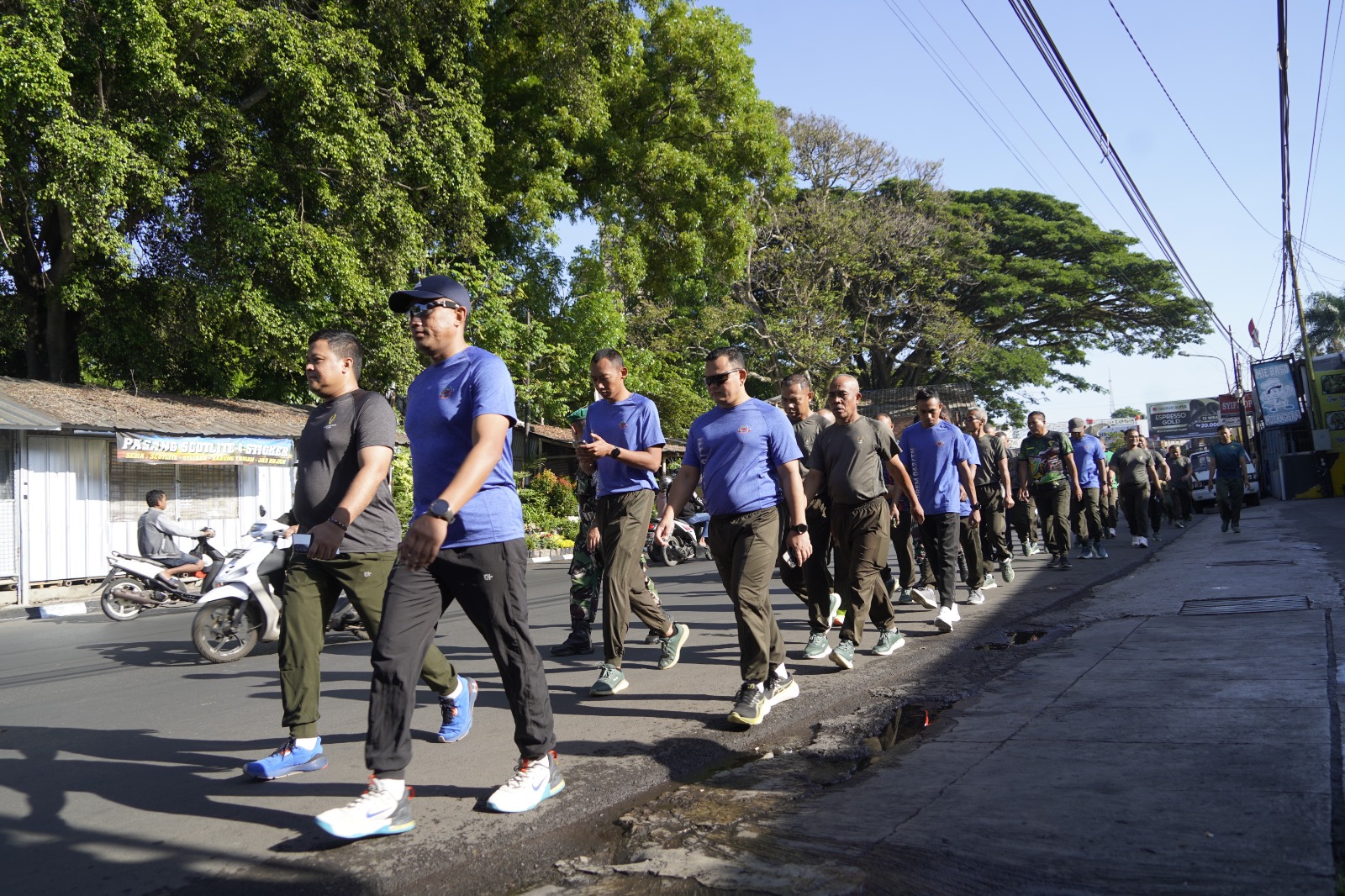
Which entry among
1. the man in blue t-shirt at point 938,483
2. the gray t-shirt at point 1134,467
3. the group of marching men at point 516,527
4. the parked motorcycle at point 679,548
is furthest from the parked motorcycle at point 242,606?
the gray t-shirt at point 1134,467

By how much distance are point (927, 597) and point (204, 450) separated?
474 inches

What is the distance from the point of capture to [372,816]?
3281 millimetres

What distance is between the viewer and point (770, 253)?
3028cm

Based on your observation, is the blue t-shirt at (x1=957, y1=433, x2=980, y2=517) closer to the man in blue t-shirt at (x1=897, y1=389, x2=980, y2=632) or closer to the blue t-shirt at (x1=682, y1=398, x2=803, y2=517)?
the man in blue t-shirt at (x1=897, y1=389, x2=980, y2=632)

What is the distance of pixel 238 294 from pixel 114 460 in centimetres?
313

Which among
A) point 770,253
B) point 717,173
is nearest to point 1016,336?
point 770,253

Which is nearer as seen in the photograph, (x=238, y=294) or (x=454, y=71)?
(x=238, y=294)

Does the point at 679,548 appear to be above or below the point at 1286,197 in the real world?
below

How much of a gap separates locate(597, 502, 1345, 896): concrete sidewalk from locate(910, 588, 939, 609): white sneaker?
2.44 metres

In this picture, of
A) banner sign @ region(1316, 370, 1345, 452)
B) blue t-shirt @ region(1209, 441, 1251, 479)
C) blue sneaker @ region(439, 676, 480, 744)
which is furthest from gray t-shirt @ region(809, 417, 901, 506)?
banner sign @ region(1316, 370, 1345, 452)

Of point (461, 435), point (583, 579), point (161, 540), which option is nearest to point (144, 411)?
point (161, 540)

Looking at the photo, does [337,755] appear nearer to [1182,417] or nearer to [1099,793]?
[1099,793]

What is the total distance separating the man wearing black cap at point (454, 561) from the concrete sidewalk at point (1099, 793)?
74 cm

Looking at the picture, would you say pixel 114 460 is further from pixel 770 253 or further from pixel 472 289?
pixel 770 253
